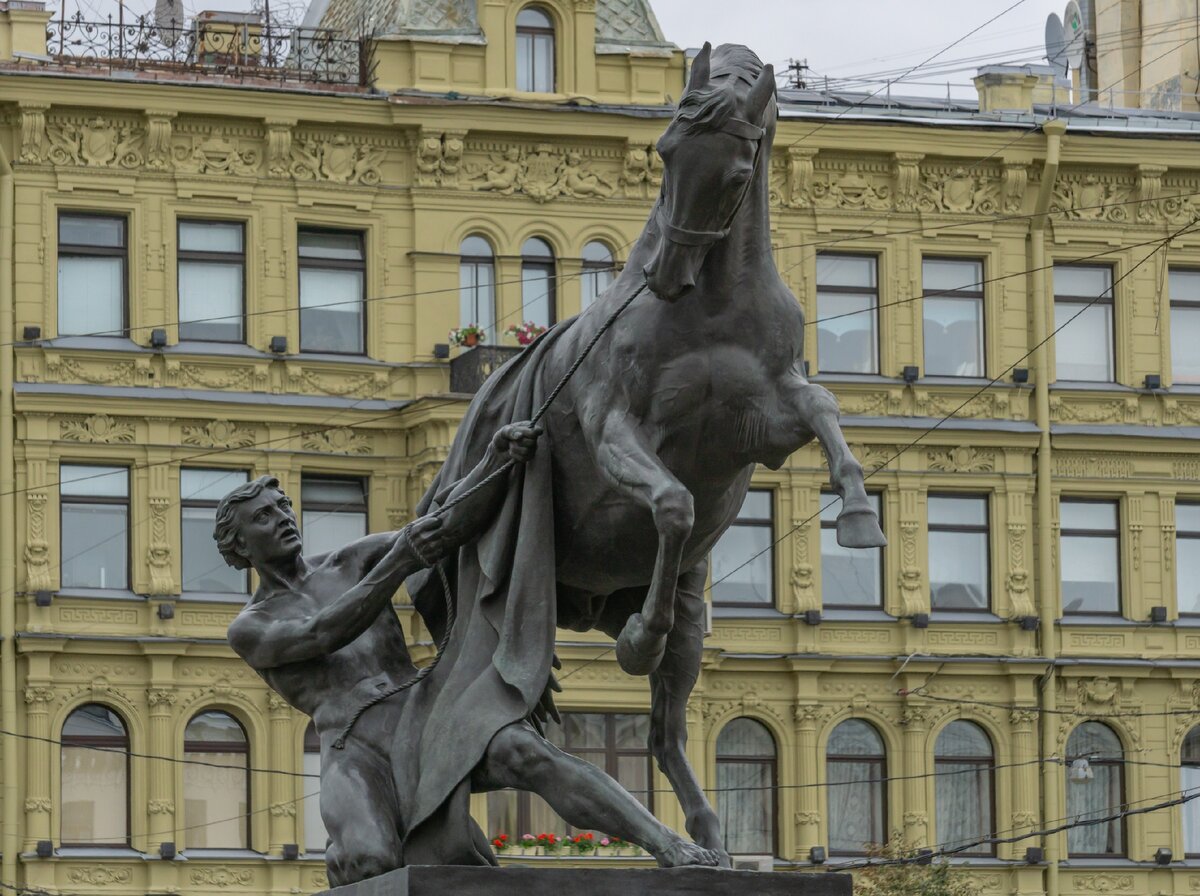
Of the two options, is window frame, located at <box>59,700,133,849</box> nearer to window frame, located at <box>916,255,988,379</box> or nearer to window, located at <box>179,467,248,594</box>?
window, located at <box>179,467,248,594</box>

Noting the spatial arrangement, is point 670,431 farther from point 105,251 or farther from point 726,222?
Answer: point 105,251

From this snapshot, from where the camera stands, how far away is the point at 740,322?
10.2 meters

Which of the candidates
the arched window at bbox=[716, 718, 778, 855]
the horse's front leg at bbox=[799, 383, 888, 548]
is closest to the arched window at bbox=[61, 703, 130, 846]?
the arched window at bbox=[716, 718, 778, 855]

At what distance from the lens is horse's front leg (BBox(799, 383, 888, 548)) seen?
9.70 metres

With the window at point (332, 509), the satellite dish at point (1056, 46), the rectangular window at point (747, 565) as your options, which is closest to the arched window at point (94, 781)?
the window at point (332, 509)

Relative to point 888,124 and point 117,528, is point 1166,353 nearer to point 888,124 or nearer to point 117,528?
point 888,124

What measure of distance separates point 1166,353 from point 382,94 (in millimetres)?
11386

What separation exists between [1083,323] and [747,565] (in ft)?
19.9

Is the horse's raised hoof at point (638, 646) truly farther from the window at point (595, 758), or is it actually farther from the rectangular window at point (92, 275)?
the rectangular window at point (92, 275)

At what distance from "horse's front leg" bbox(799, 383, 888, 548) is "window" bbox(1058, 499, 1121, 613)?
115 feet

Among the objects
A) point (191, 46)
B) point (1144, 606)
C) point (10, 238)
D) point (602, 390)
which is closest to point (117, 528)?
point (10, 238)

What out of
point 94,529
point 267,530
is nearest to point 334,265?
point 94,529

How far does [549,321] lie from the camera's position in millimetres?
42250

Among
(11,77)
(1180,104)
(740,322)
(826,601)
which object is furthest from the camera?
(1180,104)
